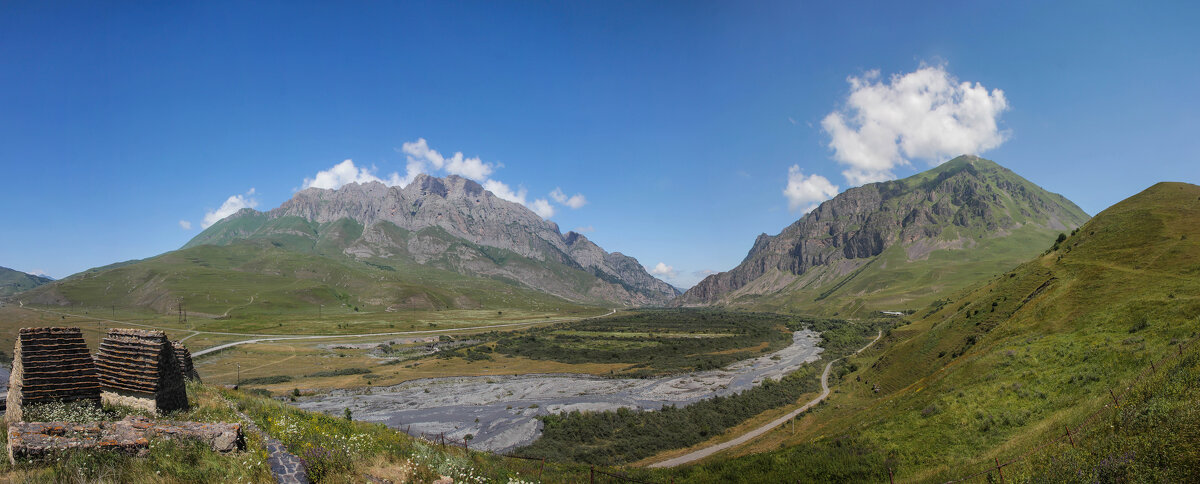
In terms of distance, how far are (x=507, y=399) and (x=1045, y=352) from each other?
6010 cm

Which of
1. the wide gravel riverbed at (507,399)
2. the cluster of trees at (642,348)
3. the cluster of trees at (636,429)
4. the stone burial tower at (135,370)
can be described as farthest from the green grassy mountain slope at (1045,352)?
the cluster of trees at (642,348)

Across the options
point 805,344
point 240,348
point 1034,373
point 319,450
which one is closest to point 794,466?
point 1034,373

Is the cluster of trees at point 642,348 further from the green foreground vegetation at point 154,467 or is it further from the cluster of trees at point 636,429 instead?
the green foreground vegetation at point 154,467

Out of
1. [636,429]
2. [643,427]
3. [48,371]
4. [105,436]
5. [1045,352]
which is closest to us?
[105,436]

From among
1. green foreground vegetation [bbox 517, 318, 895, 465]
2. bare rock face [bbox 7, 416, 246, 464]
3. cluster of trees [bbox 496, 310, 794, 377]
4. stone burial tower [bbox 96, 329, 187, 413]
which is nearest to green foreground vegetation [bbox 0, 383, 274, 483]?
bare rock face [bbox 7, 416, 246, 464]

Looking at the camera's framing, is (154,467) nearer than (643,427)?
Yes

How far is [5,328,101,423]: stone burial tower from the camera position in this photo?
14.1m

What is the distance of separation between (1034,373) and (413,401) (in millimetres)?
68248

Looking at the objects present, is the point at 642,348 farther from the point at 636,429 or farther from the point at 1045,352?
the point at 1045,352

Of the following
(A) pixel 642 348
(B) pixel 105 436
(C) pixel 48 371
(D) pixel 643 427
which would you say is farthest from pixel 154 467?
(A) pixel 642 348

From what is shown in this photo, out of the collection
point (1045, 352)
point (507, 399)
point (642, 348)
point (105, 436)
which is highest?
point (105, 436)

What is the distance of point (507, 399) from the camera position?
67688 millimetres

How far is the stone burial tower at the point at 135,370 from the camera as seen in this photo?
15820mm

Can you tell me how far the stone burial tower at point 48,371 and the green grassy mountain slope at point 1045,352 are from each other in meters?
33.5
